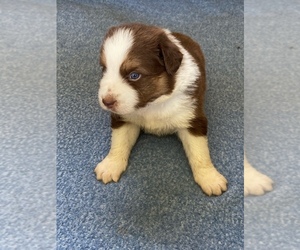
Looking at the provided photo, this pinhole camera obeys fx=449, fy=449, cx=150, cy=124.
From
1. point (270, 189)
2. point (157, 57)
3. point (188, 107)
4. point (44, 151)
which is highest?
point (157, 57)

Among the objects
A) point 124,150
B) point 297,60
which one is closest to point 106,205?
point 124,150

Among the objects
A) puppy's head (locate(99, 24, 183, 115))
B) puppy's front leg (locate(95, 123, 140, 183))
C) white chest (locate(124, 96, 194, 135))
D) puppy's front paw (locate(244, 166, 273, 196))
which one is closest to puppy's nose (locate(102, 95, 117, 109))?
puppy's head (locate(99, 24, 183, 115))

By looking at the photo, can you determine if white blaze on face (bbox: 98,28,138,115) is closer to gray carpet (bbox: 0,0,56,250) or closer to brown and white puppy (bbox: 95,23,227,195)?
brown and white puppy (bbox: 95,23,227,195)

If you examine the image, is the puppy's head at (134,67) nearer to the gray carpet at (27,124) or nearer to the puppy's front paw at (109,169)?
the puppy's front paw at (109,169)

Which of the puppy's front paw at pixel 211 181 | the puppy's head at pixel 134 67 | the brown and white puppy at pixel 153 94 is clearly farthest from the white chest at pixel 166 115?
the puppy's front paw at pixel 211 181

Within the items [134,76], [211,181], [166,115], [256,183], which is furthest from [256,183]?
[134,76]

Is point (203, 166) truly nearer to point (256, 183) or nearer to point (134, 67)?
point (256, 183)

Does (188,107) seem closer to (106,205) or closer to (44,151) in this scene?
(106,205)

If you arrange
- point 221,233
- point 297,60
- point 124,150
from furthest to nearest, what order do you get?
point 297,60 → point 124,150 → point 221,233
